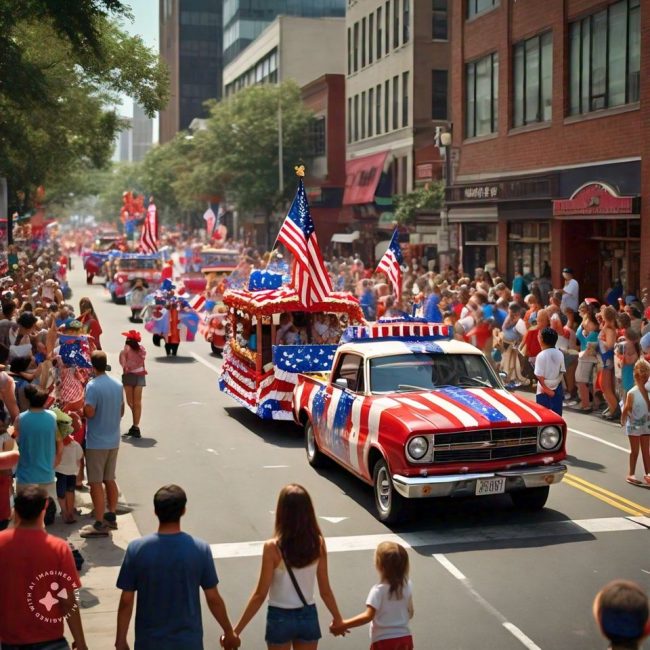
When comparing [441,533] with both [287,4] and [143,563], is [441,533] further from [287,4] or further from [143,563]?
[287,4]

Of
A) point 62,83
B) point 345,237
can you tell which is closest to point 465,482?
point 62,83

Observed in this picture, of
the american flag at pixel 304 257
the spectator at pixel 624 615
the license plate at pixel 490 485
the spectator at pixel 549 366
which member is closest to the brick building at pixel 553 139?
the american flag at pixel 304 257

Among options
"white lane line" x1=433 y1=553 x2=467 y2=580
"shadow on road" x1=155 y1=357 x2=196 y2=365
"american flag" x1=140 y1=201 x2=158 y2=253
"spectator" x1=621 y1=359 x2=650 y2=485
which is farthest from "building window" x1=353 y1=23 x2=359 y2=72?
"white lane line" x1=433 y1=553 x2=467 y2=580

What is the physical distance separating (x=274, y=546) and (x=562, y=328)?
14.1 meters

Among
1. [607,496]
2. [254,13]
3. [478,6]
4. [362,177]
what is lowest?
[607,496]

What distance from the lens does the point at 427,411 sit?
11039 mm

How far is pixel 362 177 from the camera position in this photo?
181ft

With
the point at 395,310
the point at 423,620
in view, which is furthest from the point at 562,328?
the point at 423,620

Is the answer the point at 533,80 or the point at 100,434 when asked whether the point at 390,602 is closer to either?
the point at 100,434

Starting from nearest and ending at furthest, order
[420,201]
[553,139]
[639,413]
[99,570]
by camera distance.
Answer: [99,570] → [639,413] → [553,139] → [420,201]

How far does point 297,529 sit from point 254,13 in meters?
110

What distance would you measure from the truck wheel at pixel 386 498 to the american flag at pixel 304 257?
18.8ft

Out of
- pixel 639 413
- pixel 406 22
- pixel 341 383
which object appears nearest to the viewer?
pixel 341 383

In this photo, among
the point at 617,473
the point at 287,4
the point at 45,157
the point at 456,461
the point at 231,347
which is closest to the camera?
the point at 456,461
